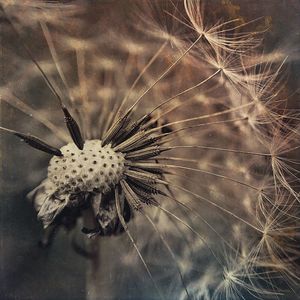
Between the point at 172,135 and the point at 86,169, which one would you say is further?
the point at 172,135

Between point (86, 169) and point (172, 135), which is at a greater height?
point (86, 169)

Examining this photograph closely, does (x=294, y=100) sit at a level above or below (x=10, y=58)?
below

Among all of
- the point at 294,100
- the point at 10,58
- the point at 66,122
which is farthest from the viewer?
the point at 294,100

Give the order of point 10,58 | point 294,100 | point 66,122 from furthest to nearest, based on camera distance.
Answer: point 294,100, point 10,58, point 66,122

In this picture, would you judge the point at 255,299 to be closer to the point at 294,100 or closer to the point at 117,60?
the point at 294,100

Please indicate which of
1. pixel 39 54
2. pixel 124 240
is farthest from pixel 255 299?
pixel 39 54
